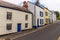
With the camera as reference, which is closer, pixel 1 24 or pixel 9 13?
pixel 1 24

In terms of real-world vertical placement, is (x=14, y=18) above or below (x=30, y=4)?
below

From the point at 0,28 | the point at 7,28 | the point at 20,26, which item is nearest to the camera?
the point at 0,28

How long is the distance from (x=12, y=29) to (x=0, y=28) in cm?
542

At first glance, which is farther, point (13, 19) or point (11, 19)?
point (13, 19)

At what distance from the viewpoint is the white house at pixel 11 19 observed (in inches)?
1163

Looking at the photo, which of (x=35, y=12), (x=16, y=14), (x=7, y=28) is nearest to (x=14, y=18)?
(x=16, y=14)

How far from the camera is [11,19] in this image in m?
33.4

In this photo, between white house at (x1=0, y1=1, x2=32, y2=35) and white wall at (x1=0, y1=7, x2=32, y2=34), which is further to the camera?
white house at (x1=0, y1=1, x2=32, y2=35)

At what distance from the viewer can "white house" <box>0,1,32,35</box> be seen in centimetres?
2953

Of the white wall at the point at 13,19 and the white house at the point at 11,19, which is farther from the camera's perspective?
the white house at the point at 11,19

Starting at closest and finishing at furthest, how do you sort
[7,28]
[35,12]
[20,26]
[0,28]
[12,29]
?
[0,28], [7,28], [12,29], [20,26], [35,12]

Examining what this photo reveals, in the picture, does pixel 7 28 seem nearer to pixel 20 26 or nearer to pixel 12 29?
pixel 12 29

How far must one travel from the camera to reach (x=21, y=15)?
3881cm

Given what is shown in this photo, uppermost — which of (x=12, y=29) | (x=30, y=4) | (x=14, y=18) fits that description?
(x=30, y=4)
